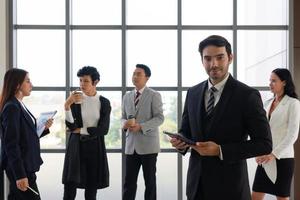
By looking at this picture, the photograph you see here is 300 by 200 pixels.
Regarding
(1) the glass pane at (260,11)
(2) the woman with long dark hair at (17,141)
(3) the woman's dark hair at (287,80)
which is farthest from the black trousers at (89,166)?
(1) the glass pane at (260,11)

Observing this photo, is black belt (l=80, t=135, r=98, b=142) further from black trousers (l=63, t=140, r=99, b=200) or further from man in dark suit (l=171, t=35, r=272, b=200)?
man in dark suit (l=171, t=35, r=272, b=200)

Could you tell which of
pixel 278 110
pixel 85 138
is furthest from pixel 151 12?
pixel 278 110

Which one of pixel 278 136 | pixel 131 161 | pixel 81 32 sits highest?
pixel 81 32

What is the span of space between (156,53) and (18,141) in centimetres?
298

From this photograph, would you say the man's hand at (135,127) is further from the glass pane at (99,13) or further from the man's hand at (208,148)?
the man's hand at (208,148)

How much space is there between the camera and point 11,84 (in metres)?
3.19

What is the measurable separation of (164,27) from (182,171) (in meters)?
1.99

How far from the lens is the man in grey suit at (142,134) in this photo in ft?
15.0

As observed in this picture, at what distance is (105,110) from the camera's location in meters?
4.46

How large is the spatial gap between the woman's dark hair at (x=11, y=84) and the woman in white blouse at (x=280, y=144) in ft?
7.50

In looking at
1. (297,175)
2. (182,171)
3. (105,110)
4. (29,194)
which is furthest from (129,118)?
(297,175)

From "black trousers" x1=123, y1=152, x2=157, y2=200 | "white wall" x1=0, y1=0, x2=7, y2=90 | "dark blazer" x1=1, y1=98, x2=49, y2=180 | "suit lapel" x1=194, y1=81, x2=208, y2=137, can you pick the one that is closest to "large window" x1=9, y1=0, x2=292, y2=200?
"white wall" x1=0, y1=0, x2=7, y2=90

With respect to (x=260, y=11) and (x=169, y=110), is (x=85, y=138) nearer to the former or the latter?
(x=169, y=110)

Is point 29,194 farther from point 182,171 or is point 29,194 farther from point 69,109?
point 182,171
